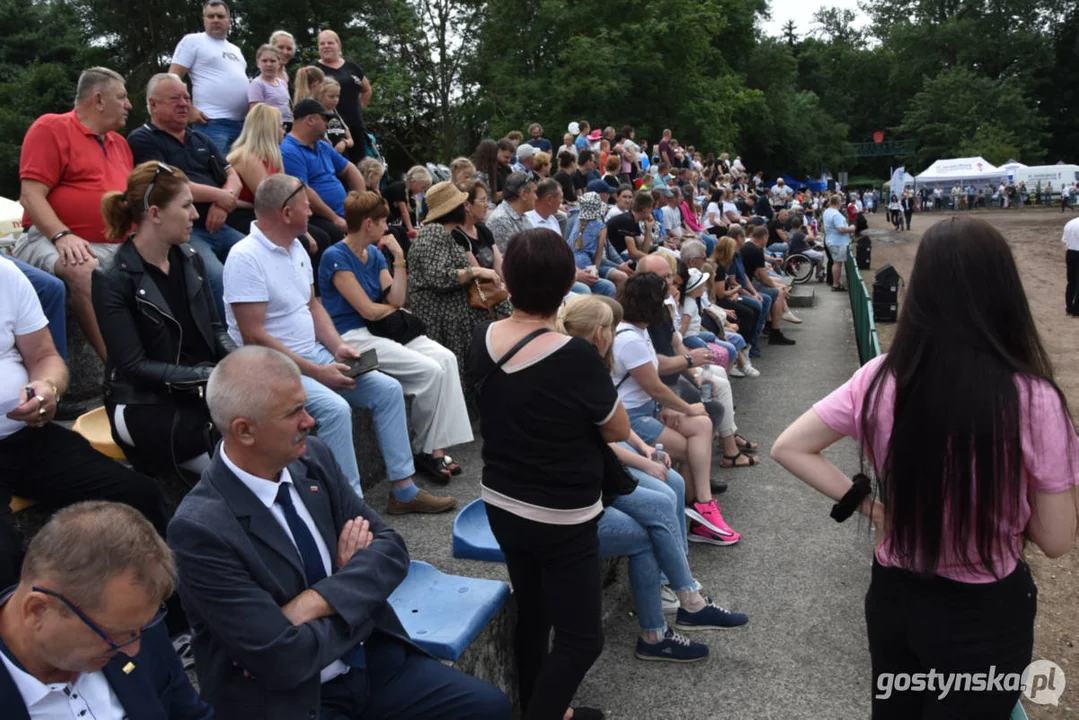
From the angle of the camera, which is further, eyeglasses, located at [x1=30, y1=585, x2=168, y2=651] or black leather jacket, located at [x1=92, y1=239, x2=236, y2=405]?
black leather jacket, located at [x1=92, y1=239, x2=236, y2=405]

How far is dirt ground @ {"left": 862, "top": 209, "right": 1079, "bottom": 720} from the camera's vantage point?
4.43 metres

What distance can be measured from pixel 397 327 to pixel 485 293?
2.83ft

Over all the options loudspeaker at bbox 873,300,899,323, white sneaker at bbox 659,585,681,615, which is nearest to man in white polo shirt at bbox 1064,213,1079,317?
loudspeaker at bbox 873,300,899,323

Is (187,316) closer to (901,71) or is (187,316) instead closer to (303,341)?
(303,341)

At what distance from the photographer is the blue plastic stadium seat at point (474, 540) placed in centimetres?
375

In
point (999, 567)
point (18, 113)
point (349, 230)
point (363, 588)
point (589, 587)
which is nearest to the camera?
point (999, 567)

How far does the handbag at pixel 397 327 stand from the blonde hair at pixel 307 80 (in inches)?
114

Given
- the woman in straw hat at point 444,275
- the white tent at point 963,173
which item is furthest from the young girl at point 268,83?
the white tent at point 963,173

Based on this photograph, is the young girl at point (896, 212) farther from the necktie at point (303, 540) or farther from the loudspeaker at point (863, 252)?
the necktie at point (303, 540)

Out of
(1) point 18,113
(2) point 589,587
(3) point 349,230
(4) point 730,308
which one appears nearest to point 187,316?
(3) point 349,230

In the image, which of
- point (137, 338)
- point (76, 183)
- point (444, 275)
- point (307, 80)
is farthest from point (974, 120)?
point (137, 338)

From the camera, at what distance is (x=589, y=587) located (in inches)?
109

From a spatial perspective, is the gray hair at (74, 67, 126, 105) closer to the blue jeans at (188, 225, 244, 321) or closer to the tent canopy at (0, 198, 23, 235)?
the blue jeans at (188, 225, 244, 321)

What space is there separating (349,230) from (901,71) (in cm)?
7052
